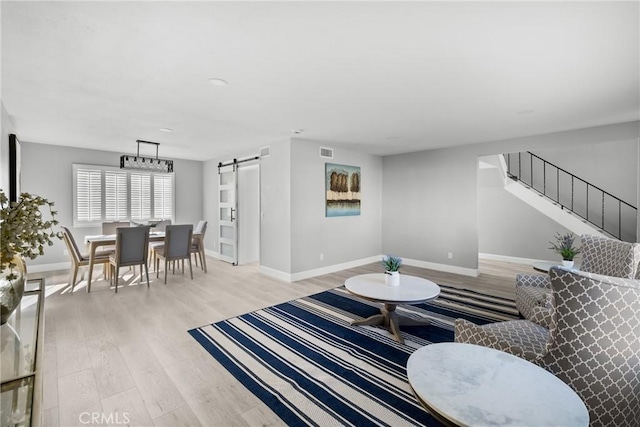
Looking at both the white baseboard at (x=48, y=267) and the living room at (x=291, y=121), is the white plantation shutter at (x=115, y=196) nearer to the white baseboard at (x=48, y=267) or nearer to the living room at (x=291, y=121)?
the living room at (x=291, y=121)

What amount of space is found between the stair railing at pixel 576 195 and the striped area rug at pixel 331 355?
150 inches

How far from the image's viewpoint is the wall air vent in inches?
208

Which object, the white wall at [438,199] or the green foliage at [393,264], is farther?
the white wall at [438,199]

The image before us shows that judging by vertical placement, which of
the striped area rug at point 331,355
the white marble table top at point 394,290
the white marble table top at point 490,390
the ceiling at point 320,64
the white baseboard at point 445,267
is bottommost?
the striped area rug at point 331,355

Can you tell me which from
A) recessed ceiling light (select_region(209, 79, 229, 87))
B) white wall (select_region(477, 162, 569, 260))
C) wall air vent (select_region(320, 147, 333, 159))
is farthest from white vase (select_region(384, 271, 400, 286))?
white wall (select_region(477, 162, 569, 260))

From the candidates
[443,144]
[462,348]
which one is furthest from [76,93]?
[443,144]

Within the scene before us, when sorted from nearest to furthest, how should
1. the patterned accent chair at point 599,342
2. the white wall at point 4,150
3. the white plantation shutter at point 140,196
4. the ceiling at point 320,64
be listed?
the patterned accent chair at point 599,342, the ceiling at point 320,64, the white wall at point 4,150, the white plantation shutter at point 140,196

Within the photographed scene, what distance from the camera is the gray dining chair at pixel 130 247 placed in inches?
164

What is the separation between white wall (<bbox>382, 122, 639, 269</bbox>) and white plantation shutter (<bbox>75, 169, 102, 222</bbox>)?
6181mm

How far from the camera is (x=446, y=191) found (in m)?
5.58

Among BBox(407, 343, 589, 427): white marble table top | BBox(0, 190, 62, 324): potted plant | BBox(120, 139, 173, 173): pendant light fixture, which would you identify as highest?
BBox(120, 139, 173, 173): pendant light fixture

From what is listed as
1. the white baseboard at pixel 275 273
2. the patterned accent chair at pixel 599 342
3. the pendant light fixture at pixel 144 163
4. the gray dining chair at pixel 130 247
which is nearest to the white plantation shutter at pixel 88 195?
the pendant light fixture at pixel 144 163

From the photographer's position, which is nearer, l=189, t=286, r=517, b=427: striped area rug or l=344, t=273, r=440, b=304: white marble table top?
l=189, t=286, r=517, b=427: striped area rug

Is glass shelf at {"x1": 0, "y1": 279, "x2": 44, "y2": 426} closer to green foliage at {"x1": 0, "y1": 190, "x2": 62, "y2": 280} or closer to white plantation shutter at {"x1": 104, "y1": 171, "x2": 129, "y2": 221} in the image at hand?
green foliage at {"x1": 0, "y1": 190, "x2": 62, "y2": 280}
